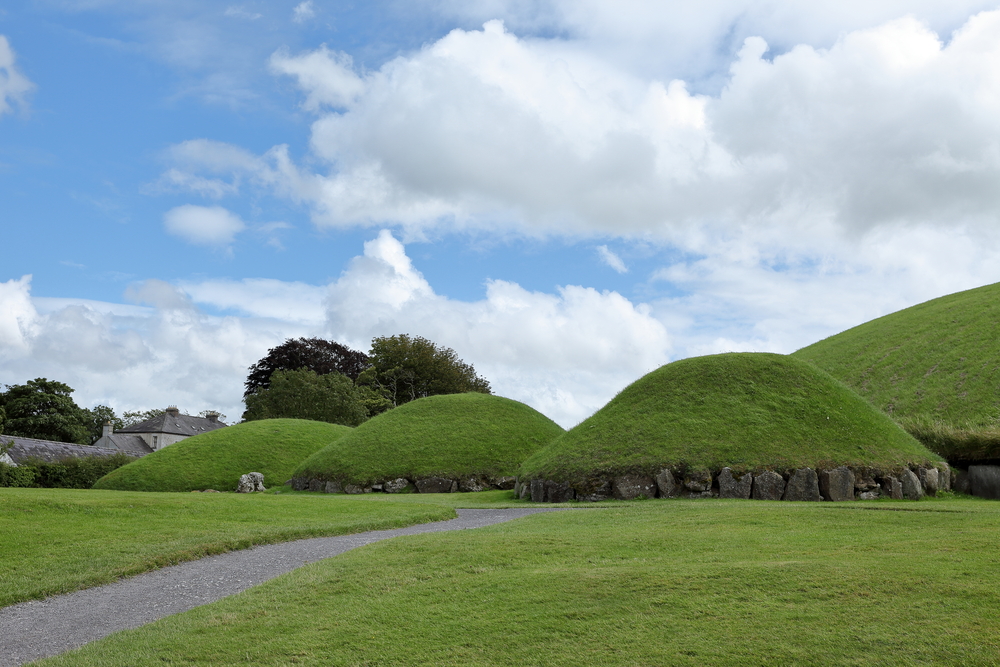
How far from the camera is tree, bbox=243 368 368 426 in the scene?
65812 mm

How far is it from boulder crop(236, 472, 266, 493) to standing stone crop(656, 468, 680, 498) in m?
22.3

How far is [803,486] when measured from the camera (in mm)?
27078

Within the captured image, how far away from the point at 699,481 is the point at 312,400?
147 feet

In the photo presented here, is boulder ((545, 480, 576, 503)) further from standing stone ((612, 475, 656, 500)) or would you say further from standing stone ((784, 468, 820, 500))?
standing stone ((784, 468, 820, 500))

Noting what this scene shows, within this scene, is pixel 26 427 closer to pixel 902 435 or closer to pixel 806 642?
pixel 902 435

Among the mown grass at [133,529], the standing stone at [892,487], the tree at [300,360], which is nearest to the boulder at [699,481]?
the standing stone at [892,487]

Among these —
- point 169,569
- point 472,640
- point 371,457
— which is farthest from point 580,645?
point 371,457

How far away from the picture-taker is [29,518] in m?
17.6

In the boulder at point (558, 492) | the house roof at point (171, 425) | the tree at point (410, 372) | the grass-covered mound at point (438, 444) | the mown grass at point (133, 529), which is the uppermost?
the tree at point (410, 372)

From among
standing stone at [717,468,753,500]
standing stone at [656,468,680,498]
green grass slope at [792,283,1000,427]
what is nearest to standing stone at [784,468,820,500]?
standing stone at [717,468,753,500]

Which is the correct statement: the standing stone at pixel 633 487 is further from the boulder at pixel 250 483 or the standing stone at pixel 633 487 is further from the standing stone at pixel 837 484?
the boulder at pixel 250 483

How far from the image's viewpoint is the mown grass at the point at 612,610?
7.86 m

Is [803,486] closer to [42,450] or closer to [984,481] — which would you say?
[984,481]

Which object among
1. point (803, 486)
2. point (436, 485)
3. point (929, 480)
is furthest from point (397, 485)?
point (929, 480)
